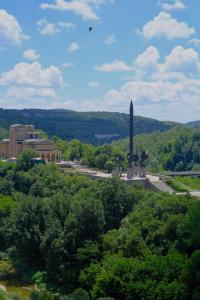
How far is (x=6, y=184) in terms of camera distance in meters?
76.6

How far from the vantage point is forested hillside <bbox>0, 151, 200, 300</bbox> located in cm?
3475

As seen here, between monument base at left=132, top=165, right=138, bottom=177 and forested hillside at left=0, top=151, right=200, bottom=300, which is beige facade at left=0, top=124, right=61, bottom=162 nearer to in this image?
monument base at left=132, top=165, right=138, bottom=177

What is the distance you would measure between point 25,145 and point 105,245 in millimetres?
57714

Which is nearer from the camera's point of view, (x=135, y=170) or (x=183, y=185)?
(x=183, y=185)

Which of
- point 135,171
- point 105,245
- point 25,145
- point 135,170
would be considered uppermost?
point 25,145

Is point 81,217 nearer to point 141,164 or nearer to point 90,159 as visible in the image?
point 141,164

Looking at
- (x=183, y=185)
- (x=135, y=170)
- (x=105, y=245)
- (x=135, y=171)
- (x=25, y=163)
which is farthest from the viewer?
(x=25, y=163)

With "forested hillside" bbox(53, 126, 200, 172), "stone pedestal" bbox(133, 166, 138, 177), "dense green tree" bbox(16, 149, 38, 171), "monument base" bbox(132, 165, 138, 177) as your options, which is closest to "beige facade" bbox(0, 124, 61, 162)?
"forested hillside" bbox(53, 126, 200, 172)

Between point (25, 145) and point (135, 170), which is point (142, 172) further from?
point (25, 145)

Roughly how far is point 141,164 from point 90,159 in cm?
2064

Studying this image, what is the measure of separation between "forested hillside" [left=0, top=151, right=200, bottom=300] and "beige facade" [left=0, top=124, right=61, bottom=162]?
118ft

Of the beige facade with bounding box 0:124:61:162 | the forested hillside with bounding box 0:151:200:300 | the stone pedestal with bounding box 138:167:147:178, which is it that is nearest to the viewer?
the forested hillside with bounding box 0:151:200:300

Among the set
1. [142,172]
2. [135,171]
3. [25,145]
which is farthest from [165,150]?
[142,172]

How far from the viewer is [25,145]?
98.9m
